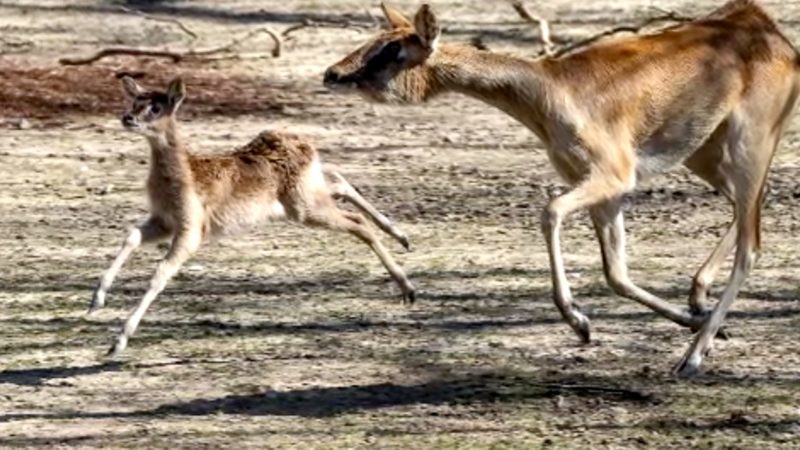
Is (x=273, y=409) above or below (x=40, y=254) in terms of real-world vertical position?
above

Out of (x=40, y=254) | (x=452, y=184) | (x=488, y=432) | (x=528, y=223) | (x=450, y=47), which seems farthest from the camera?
(x=452, y=184)

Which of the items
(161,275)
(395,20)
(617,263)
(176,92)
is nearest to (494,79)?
(395,20)

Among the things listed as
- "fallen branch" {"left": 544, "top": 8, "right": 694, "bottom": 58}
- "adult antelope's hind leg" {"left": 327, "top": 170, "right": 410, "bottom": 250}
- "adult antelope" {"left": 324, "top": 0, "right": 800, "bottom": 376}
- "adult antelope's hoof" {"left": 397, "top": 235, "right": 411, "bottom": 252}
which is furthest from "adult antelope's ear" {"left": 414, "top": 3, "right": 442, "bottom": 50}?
"fallen branch" {"left": 544, "top": 8, "right": 694, "bottom": 58}

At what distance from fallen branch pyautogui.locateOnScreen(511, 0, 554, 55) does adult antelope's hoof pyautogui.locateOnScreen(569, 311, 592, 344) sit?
7.53 metres

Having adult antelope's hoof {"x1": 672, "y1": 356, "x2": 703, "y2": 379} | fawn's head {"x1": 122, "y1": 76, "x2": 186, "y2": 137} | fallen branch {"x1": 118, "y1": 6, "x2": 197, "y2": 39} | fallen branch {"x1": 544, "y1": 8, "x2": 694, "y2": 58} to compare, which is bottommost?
fallen branch {"x1": 118, "y1": 6, "x2": 197, "y2": 39}

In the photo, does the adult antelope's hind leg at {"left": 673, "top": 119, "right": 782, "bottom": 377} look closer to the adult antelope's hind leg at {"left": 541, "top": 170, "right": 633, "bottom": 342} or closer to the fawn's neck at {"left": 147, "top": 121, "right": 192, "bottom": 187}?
the adult antelope's hind leg at {"left": 541, "top": 170, "right": 633, "bottom": 342}

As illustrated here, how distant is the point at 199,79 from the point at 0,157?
2.59 metres

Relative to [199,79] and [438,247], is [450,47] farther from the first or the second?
[199,79]

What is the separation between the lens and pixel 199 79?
1523 centimetres

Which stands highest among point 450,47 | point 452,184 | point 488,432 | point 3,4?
point 450,47

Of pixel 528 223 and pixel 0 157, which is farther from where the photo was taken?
pixel 0 157

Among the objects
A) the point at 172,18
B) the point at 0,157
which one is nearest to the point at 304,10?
the point at 172,18

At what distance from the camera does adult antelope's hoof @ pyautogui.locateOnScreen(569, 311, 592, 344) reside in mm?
8130

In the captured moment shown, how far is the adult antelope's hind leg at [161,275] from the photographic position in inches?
331
